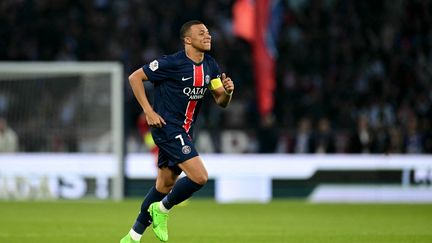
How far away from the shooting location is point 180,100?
916 cm

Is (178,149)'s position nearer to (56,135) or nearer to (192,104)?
(192,104)

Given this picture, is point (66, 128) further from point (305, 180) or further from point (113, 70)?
point (305, 180)

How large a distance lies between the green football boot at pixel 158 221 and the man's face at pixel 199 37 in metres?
1.46

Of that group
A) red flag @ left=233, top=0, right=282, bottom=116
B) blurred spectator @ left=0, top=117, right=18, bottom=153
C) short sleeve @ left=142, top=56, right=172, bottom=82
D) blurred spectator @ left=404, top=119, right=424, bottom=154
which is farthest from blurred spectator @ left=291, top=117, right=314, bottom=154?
short sleeve @ left=142, top=56, right=172, bottom=82

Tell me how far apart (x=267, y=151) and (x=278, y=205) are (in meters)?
2.27

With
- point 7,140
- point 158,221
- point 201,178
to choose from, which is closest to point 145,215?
point 158,221

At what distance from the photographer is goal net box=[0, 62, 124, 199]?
18.5 metres

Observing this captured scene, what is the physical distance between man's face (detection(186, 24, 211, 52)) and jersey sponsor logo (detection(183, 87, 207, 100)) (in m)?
0.36

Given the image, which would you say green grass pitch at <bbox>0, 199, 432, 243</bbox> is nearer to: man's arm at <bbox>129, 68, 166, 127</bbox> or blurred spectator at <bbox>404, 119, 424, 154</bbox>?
man's arm at <bbox>129, 68, 166, 127</bbox>

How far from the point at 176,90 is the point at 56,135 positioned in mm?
9731

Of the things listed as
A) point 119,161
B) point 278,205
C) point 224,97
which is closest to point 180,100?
point 224,97

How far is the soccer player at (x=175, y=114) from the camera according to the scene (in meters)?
8.98

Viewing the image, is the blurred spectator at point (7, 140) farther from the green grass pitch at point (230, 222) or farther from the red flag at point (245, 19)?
the red flag at point (245, 19)

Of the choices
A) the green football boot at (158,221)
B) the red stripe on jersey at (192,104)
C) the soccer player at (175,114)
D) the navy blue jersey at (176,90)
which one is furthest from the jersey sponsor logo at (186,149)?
the green football boot at (158,221)
